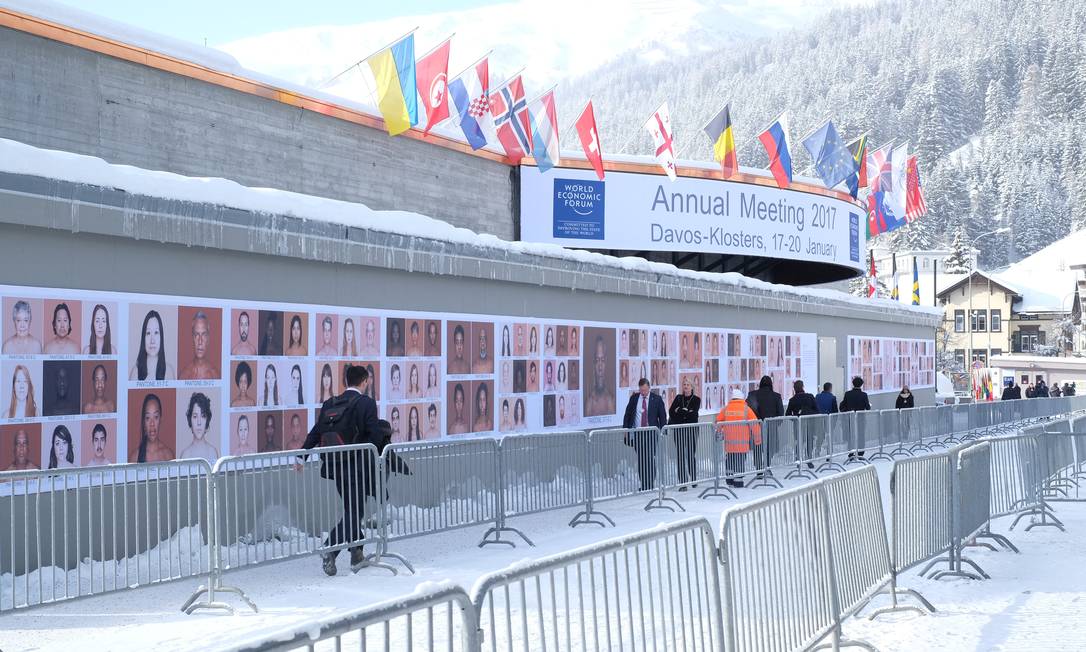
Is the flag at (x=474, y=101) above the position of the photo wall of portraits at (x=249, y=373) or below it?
above

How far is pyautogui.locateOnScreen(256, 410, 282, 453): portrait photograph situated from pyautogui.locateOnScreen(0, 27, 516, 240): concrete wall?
16.7 feet

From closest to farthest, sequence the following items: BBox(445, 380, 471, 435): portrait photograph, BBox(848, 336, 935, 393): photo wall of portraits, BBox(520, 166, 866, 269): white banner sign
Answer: BBox(445, 380, 471, 435): portrait photograph, BBox(520, 166, 866, 269): white banner sign, BBox(848, 336, 935, 393): photo wall of portraits

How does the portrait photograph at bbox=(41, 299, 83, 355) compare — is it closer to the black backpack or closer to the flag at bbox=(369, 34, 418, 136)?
the black backpack

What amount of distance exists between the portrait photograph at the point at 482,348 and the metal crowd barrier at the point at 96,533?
697cm

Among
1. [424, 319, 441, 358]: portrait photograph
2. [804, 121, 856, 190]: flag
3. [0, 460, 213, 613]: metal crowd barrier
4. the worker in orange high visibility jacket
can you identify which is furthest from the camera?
[804, 121, 856, 190]: flag

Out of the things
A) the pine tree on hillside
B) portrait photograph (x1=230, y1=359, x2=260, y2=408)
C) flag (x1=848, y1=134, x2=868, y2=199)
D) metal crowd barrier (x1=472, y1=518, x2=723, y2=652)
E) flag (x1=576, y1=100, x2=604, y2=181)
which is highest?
the pine tree on hillside

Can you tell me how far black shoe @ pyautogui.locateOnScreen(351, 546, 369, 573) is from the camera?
10.5 meters

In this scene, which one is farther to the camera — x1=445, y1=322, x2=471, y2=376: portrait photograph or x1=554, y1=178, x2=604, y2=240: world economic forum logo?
x1=554, y1=178, x2=604, y2=240: world economic forum logo

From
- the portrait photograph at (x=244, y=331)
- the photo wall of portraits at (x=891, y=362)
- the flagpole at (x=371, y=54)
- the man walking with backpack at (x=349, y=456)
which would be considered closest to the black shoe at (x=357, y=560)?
the man walking with backpack at (x=349, y=456)

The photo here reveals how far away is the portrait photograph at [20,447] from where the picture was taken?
31.9 ft

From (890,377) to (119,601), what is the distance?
30341 millimetres

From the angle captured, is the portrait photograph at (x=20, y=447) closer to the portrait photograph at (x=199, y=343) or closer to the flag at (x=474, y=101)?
the portrait photograph at (x=199, y=343)

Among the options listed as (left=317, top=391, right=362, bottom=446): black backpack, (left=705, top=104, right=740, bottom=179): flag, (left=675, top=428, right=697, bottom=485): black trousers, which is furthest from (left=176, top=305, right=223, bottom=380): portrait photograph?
(left=705, top=104, right=740, bottom=179): flag

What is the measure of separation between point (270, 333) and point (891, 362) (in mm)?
27488
